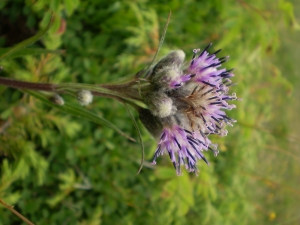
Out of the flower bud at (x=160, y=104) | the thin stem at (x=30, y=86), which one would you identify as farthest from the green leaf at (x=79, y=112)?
the flower bud at (x=160, y=104)

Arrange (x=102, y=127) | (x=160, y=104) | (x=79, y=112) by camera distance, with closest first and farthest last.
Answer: (x=160, y=104)
(x=79, y=112)
(x=102, y=127)

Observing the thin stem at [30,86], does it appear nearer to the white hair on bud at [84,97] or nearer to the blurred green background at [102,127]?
the white hair on bud at [84,97]

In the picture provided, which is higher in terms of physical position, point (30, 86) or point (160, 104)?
point (160, 104)

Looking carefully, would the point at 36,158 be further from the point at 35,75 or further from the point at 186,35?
the point at 186,35

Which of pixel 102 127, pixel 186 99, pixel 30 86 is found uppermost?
pixel 186 99

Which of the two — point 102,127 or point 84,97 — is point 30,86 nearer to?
point 84,97

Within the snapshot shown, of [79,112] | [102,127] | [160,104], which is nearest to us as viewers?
[160,104]

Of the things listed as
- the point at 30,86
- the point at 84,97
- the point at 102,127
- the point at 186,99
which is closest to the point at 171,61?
the point at 186,99
